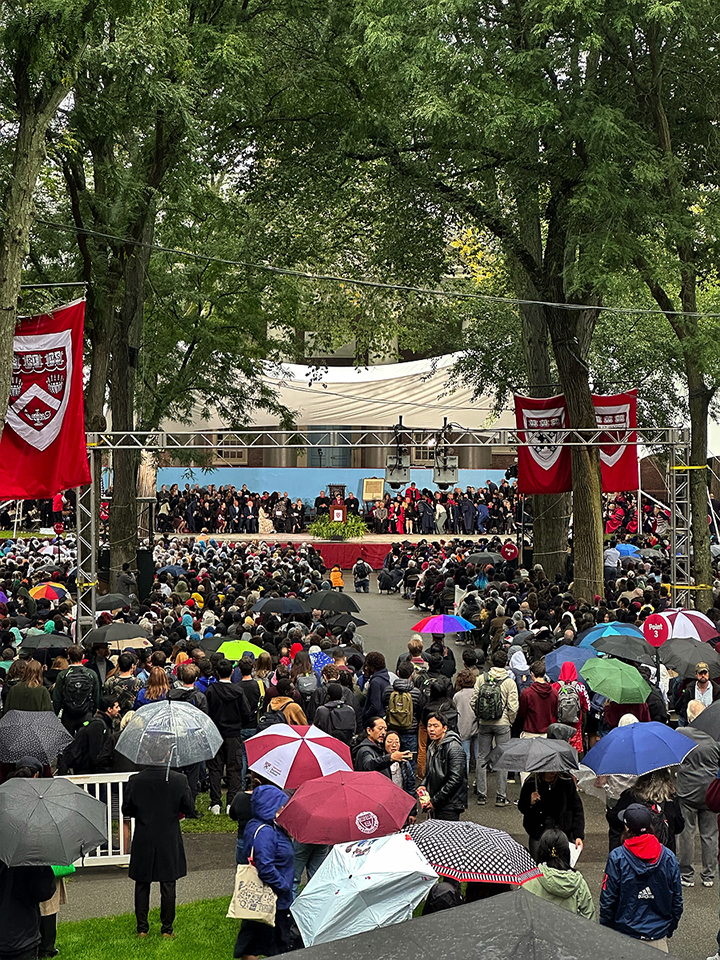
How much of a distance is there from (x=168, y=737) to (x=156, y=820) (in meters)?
0.64

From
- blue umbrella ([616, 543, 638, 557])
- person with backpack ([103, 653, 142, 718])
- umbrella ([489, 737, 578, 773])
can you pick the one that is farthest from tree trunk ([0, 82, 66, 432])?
blue umbrella ([616, 543, 638, 557])

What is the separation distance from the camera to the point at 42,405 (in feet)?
51.0

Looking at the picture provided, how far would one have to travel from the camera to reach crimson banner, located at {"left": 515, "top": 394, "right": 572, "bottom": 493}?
2308cm

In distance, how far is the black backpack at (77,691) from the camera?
10.4 m

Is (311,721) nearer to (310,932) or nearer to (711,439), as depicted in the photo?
(310,932)

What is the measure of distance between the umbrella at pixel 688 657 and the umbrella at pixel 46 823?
23.0 feet

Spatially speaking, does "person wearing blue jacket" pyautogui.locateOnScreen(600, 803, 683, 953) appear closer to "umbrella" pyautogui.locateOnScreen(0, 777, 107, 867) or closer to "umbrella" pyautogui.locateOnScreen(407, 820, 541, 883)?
"umbrella" pyautogui.locateOnScreen(407, 820, 541, 883)

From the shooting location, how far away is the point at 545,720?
10.8m

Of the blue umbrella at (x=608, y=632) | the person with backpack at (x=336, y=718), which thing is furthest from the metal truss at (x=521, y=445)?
the person with backpack at (x=336, y=718)

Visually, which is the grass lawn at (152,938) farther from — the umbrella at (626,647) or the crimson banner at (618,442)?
the crimson banner at (618,442)

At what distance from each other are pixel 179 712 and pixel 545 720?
395 centimetres

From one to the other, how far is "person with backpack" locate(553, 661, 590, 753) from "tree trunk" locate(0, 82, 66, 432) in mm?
6959

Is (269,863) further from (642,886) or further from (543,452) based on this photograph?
(543,452)

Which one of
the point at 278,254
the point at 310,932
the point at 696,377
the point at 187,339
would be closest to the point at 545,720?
the point at 310,932
